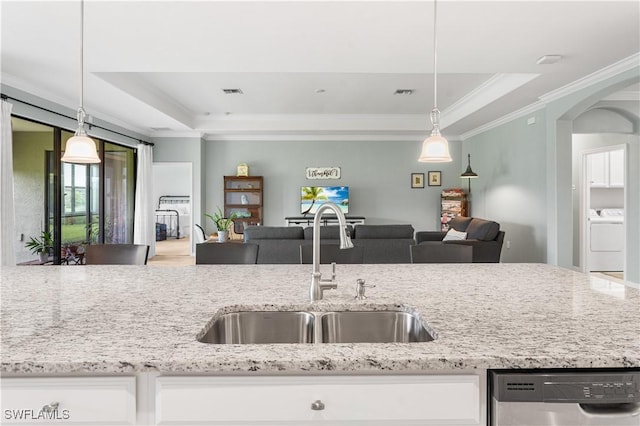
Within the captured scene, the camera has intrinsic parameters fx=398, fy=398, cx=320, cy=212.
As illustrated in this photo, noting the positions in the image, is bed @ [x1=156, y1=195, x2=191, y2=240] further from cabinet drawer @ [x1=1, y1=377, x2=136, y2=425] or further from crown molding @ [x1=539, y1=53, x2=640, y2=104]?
cabinet drawer @ [x1=1, y1=377, x2=136, y2=425]

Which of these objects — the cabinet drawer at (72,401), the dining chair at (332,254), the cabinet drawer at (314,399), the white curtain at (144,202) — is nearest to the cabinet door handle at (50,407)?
the cabinet drawer at (72,401)

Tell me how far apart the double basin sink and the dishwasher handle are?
0.52 metres

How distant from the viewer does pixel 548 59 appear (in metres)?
3.66

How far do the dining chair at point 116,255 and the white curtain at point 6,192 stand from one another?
201cm

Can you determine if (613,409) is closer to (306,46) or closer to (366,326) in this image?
(366,326)

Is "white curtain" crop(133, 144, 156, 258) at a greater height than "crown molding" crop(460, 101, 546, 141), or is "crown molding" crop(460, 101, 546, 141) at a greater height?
"crown molding" crop(460, 101, 546, 141)

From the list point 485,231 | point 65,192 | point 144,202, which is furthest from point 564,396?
point 144,202

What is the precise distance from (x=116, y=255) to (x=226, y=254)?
743 millimetres

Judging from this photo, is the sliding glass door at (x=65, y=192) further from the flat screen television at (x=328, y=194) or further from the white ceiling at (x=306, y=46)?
the flat screen television at (x=328, y=194)

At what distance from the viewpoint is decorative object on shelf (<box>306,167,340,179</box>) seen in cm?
861

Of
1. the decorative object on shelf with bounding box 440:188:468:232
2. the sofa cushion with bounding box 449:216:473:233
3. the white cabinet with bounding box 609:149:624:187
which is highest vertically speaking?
the white cabinet with bounding box 609:149:624:187

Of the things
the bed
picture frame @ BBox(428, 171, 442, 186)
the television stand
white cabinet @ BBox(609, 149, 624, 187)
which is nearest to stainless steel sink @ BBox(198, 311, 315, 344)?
the television stand

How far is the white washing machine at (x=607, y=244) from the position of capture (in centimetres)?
627

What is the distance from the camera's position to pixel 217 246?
2570mm
